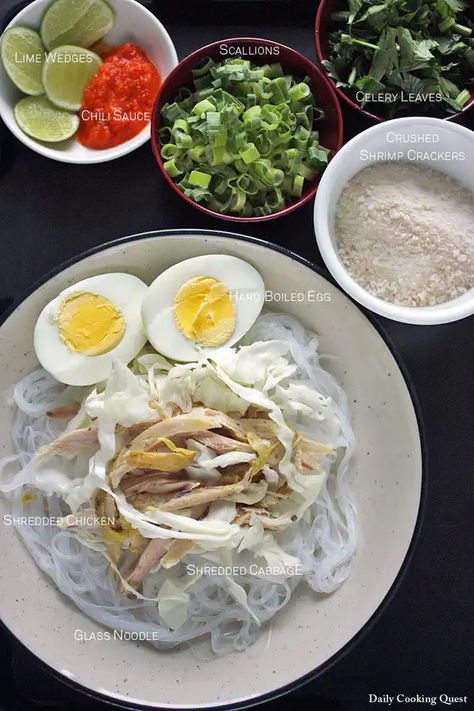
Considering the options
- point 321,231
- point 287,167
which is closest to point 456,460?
point 321,231

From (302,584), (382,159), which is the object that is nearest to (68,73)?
(382,159)

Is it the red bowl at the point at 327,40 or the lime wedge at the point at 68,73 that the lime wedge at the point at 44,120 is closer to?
the lime wedge at the point at 68,73

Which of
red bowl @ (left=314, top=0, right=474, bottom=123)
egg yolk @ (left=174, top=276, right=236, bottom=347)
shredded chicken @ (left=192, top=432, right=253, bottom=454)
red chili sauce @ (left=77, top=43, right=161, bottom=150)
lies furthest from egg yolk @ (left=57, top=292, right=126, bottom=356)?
red bowl @ (left=314, top=0, right=474, bottom=123)

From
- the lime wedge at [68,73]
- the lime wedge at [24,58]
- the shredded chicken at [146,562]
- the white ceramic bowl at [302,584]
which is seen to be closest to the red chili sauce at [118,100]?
the lime wedge at [68,73]

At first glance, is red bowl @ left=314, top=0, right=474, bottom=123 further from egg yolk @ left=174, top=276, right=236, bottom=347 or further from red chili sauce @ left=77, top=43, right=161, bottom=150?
egg yolk @ left=174, top=276, right=236, bottom=347

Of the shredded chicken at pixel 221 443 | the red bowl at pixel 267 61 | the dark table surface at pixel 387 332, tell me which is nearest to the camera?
the shredded chicken at pixel 221 443
